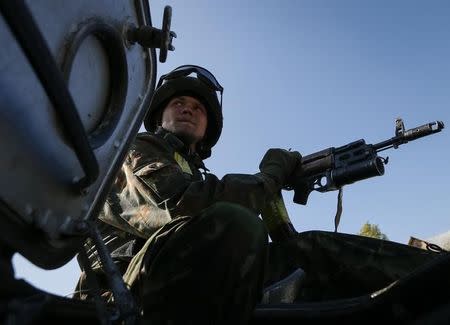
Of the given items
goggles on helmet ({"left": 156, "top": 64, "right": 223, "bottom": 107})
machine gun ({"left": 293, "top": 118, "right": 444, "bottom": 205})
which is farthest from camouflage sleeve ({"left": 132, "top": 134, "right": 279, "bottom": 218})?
machine gun ({"left": 293, "top": 118, "right": 444, "bottom": 205})

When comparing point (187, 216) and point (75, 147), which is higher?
point (75, 147)

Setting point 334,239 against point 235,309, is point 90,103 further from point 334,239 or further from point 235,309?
point 334,239

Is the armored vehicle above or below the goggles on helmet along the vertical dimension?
below

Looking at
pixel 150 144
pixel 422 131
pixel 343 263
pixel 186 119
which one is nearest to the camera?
pixel 343 263

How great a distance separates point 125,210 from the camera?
107 inches

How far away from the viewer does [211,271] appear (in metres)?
1.55

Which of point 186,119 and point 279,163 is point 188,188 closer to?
point 279,163

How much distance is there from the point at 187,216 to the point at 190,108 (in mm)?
2041

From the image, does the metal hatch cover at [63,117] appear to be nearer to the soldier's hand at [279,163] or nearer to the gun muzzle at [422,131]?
the soldier's hand at [279,163]

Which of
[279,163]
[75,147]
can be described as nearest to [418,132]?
[279,163]

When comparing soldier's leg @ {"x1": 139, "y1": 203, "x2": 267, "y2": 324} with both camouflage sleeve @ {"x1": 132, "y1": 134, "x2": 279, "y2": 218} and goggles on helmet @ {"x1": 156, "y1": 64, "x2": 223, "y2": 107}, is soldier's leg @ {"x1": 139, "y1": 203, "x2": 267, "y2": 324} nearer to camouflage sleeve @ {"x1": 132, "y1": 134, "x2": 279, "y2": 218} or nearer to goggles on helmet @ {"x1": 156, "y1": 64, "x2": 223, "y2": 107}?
camouflage sleeve @ {"x1": 132, "y1": 134, "x2": 279, "y2": 218}

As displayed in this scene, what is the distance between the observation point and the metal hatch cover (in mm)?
1147

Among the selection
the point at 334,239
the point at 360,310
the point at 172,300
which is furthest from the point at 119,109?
the point at 334,239

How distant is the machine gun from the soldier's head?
34.9 inches
